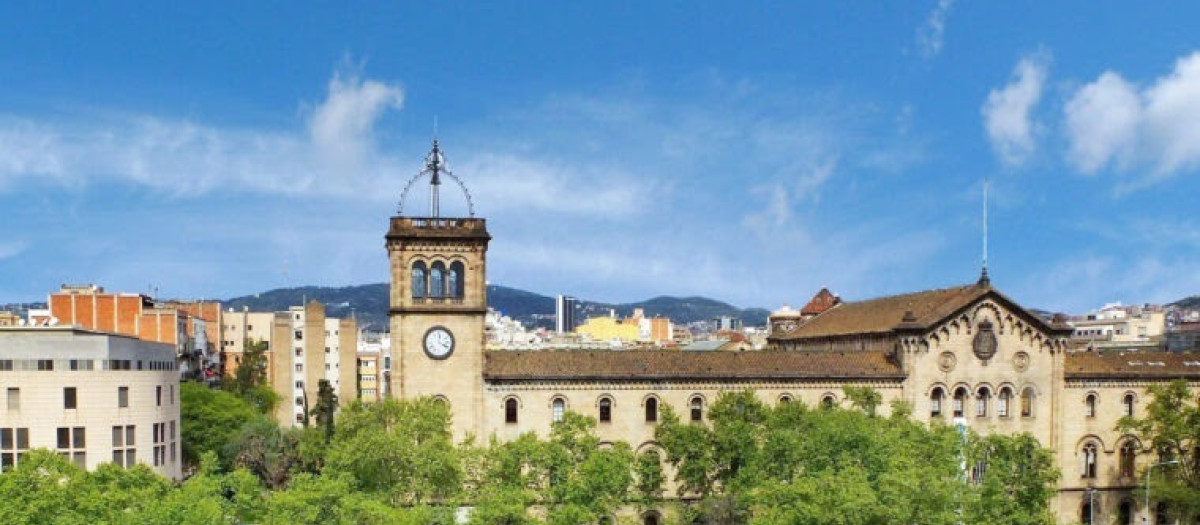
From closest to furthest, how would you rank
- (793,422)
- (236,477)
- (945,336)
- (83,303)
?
1. (236,477)
2. (793,422)
3. (945,336)
4. (83,303)

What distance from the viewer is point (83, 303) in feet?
331

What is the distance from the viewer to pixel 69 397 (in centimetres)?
6331

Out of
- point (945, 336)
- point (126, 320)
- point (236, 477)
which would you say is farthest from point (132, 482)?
point (126, 320)

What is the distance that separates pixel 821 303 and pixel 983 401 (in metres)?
27.7

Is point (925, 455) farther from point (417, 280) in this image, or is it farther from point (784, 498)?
point (417, 280)

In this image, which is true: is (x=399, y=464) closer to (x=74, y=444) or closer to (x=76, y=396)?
(x=74, y=444)

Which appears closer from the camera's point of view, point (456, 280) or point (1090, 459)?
point (456, 280)

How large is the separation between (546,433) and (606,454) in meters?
12.6

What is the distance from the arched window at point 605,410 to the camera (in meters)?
61.5

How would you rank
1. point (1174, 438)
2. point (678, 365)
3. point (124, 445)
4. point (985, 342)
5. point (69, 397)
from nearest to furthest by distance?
point (678, 365) → point (69, 397) → point (1174, 438) → point (985, 342) → point (124, 445)

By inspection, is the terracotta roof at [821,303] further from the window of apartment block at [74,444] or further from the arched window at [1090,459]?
the window of apartment block at [74,444]

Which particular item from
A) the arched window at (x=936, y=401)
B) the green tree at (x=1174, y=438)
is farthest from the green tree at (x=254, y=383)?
the green tree at (x=1174, y=438)

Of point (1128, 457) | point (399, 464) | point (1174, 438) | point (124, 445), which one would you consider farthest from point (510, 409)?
point (1128, 457)

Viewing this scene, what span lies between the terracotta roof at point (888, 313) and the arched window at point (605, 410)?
20.9 meters
